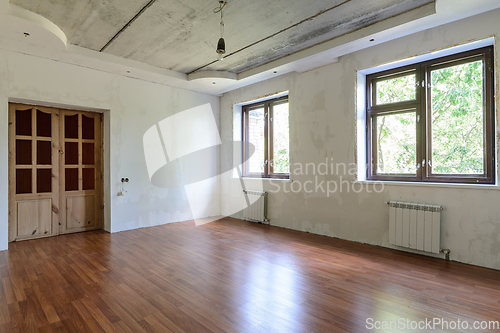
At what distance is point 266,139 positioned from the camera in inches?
251

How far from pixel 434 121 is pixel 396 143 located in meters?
0.58

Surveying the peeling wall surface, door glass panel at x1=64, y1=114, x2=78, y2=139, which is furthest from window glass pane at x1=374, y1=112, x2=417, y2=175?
door glass panel at x1=64, y1=114, x2=78, y2=139

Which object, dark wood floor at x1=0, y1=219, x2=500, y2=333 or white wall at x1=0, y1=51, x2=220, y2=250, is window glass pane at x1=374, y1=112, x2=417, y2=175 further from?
white wall at x1=0, y1=51, x2=220, y2=250

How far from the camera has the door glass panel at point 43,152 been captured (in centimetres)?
490

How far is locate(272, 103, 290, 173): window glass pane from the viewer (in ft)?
19.5

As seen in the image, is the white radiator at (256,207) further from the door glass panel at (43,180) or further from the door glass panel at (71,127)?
the door glass panel at (43,180)

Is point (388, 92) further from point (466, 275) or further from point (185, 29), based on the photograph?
point (185, 29)

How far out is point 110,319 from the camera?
2.30 meters

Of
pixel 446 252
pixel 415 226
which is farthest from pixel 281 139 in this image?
pixel 446 252

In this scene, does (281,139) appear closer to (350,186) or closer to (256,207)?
(256,207)

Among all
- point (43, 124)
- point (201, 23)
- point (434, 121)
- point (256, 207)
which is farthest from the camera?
point (256, 207)

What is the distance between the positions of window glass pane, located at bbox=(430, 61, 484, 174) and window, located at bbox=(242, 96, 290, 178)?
8.69ft

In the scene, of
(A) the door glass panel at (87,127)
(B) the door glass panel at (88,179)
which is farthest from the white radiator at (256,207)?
(A) the door glass panel at (87,127)

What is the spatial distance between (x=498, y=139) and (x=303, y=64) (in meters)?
2.97
